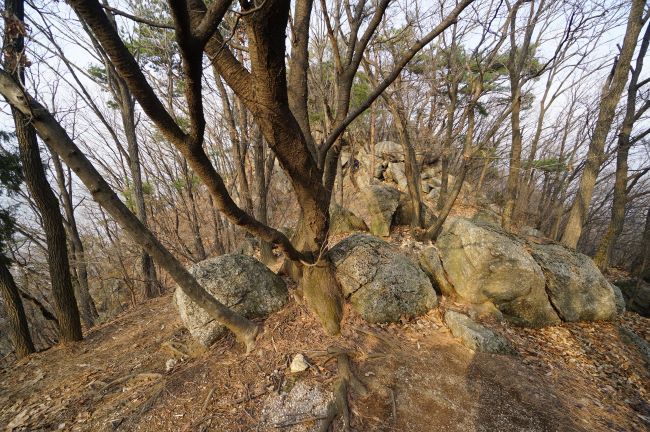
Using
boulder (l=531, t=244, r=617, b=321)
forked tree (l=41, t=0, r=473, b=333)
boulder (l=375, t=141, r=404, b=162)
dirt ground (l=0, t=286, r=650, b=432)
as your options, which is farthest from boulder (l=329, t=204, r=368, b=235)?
boulder (l=375, t=141, r=404, b=162)

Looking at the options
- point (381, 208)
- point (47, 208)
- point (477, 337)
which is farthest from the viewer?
point (381, 208)

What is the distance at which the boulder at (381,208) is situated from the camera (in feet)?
22.5

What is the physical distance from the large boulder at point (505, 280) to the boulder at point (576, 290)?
0.69 ft

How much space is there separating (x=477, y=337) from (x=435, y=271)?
1.26m

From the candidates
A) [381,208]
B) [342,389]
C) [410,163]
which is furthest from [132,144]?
[342,389]

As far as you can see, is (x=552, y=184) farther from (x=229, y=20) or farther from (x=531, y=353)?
(x=229, y=20)

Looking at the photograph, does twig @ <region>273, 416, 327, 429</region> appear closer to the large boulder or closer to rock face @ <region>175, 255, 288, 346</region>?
rock face @ <region>175, 255, 288, 346</region>

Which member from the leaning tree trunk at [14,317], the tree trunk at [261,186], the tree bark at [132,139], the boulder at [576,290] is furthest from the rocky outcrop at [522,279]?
the tree bark at [132,139]

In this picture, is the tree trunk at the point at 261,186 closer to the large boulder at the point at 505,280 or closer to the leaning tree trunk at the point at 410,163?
the leaning tree trunk at the point at 410,163

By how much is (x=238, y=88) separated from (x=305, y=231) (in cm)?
180

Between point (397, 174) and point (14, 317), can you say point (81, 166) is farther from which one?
Answer: point (397, 174)

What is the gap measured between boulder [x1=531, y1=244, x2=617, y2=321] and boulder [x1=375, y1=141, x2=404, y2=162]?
31.7 ft

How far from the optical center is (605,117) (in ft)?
19.9

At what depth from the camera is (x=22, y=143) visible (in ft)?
10.9
